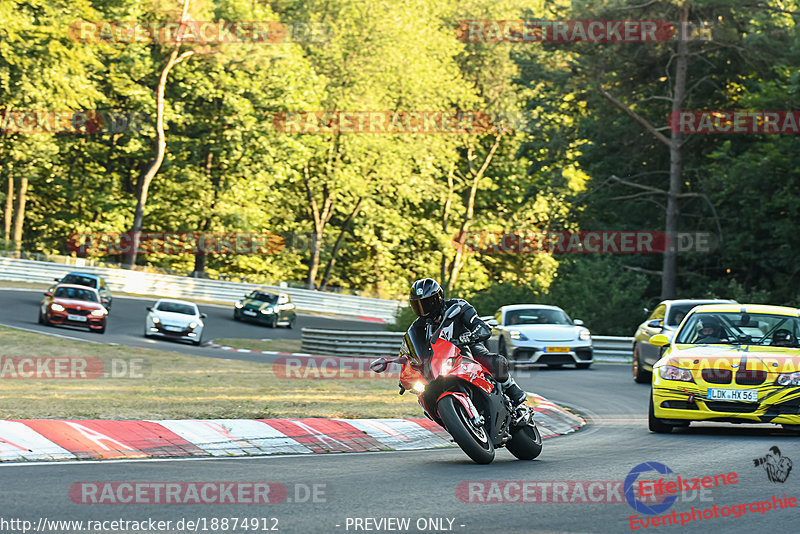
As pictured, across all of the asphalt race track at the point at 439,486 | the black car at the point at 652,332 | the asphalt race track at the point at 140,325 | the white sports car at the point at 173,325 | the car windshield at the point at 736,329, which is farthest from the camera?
the white sports car at the point at 173,325

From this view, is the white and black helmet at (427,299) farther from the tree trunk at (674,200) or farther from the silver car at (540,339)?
the tree trunk at (674,200)

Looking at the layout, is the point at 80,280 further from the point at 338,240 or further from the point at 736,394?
the point at 338,240

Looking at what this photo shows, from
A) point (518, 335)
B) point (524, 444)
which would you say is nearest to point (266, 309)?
point (518, 335)

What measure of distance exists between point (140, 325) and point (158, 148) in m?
19.4

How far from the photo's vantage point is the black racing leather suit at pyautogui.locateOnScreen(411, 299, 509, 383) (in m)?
9.91

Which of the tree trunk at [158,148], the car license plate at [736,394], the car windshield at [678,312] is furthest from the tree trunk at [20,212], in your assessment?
the car license plate at [736,394]

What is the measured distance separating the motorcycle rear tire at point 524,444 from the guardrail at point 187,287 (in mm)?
40494

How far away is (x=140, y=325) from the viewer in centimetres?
4012

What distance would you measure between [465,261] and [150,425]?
6091 cm

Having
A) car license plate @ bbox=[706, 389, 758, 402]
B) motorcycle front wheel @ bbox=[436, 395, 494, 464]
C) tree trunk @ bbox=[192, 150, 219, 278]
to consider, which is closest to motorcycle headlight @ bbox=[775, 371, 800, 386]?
car license plate @ bbox=[706, 389, 758, 402]

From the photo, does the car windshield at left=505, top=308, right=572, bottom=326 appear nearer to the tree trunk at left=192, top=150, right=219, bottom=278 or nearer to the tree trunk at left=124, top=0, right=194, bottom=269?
the tree trunk at left=124, top=0, right=194, bottom=269

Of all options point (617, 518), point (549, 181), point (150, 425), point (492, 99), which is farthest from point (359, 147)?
point (617, 518)

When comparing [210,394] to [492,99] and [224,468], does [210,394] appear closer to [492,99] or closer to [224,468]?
[224,468]

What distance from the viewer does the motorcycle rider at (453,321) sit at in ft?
32.3
